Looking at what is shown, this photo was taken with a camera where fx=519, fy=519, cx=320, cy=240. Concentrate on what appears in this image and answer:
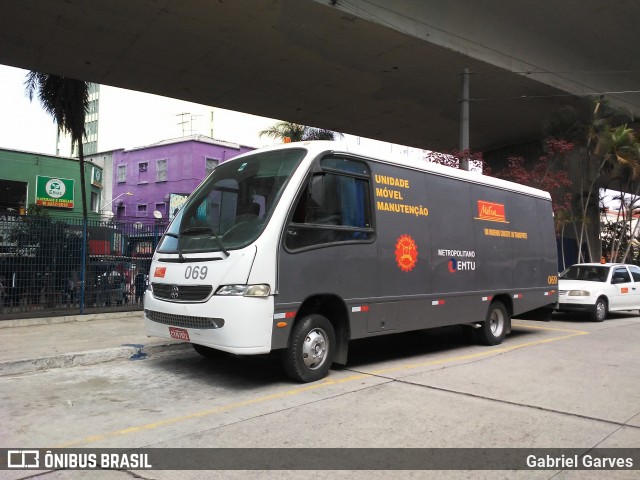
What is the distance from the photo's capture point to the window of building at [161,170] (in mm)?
35000

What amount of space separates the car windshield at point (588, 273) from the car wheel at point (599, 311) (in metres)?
0.70

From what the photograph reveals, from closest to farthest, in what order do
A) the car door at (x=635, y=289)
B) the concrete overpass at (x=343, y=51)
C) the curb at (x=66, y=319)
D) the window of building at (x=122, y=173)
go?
1. the curb at (x=66, y=319)
2. the concrete overpass at (x=343, y=51)
3. the car door at (x=635, y=289)
4. the window of building at (x=122, y=173)

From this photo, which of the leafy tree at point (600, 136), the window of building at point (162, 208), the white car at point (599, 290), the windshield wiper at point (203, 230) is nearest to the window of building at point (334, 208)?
the windshield wiper at point (203, 230)

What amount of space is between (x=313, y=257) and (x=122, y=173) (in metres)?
35.0

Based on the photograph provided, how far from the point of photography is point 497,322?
9867 mm

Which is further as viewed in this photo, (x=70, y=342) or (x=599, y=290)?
(x=599, y=290)

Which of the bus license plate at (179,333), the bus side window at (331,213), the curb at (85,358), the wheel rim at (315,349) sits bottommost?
the curb at (85,358)

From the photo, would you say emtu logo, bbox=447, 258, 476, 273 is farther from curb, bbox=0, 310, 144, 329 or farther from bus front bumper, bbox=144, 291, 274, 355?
curb, bbox=0, 310, 144, 329

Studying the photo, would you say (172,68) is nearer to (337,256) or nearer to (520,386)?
(337,256)

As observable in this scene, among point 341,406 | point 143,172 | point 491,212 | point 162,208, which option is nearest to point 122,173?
point 143,172

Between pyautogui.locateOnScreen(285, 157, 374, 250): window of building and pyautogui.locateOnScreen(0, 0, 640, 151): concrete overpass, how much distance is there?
21.1ft

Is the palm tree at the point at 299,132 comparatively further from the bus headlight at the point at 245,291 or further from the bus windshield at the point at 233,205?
the bus headlight at the point at 245,291

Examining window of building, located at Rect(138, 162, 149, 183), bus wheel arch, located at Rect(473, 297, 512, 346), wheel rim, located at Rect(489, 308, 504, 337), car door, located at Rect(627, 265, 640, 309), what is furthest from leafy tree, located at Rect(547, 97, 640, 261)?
window of building, located at Rect(138, 162, 149, 183)

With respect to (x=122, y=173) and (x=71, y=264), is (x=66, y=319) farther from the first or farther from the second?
(x=122, y=173)
